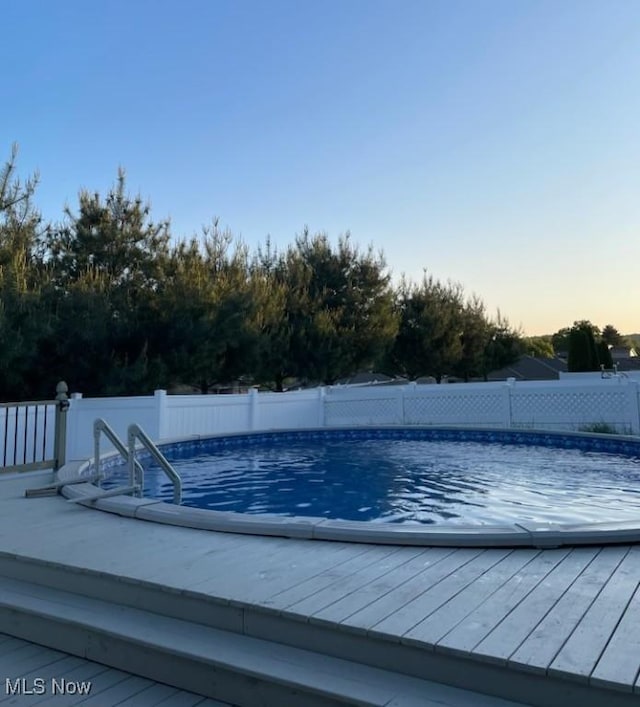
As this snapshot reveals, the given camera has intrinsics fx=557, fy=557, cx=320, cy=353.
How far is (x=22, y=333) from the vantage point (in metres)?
10.0

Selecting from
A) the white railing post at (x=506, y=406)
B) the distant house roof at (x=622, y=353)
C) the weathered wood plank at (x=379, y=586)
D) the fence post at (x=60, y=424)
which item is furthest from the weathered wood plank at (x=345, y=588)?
the distant house roof at (x=622, y=353)

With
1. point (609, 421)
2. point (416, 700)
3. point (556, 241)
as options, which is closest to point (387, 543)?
point (416, 700)

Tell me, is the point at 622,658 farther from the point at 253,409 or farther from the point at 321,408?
the point at 321,408

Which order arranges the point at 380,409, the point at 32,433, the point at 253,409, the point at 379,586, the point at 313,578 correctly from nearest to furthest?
the point at 379,586
the point at 313,578
the point at 32,433
the point at 253,409
the point at 380,409

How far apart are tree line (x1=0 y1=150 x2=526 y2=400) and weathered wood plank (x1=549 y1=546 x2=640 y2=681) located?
9.60 meters

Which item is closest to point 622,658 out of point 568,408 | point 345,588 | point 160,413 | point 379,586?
point 379,586

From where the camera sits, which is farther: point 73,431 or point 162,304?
point 162,304

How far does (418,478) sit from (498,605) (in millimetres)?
5293

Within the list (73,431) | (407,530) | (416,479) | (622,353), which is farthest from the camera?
(622,353)

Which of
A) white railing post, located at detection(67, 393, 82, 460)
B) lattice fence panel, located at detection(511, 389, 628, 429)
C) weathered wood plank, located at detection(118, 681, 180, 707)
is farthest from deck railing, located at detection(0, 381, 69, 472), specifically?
lattice fence panel, located at detection(511, 389, 628, 429)

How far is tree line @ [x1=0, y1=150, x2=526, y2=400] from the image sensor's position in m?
10.9

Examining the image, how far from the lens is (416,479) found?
304 inches

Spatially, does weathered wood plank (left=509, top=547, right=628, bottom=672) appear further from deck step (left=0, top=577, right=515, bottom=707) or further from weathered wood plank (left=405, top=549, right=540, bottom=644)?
weathered wood plank (left=405, top=549, right=540, bottom=644)

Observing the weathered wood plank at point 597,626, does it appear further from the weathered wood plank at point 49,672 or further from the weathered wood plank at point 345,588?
the weathered wood plank at point 49,672
